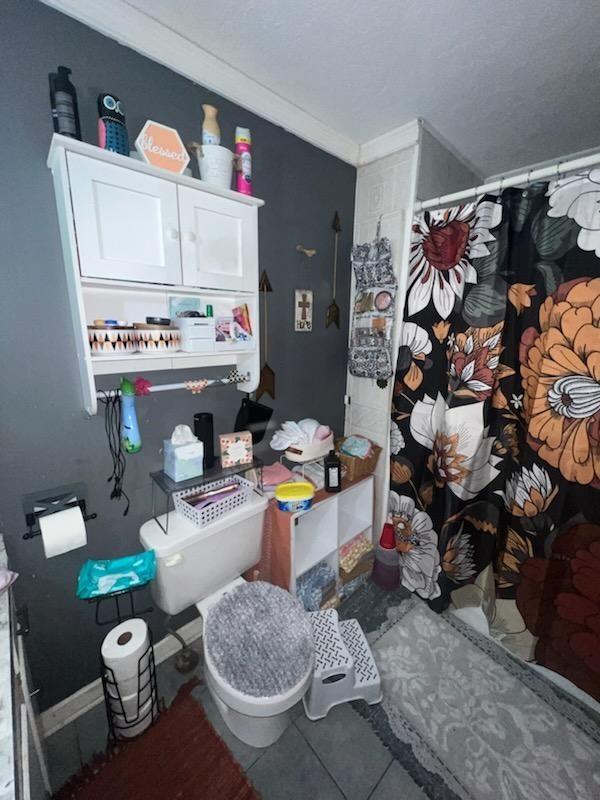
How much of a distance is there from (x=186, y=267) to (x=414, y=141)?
1346 millimetres

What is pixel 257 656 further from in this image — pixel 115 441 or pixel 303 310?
pixel 303 310

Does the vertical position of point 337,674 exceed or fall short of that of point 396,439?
it falls short

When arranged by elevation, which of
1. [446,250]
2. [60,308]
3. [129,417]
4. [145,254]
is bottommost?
[129,417]

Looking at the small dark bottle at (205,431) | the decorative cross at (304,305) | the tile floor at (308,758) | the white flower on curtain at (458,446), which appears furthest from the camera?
the decorative cross at (304,305)

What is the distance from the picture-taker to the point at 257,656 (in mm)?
1107

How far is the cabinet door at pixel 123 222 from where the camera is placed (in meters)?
0.92

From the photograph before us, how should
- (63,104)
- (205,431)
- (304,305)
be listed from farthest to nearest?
(304,305) → (205,431) → (63,104)

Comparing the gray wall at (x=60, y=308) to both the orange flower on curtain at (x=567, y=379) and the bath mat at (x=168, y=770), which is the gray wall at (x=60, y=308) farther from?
the orange flower on curtain at (x=567, y=379)

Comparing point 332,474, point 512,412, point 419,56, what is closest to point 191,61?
point 419,56

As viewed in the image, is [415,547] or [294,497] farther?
[415,547]

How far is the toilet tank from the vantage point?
1.23 meters

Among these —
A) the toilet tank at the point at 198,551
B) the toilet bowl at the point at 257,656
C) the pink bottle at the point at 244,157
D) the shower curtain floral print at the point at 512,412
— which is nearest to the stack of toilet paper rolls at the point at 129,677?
the toilet tank at the point at 198,551

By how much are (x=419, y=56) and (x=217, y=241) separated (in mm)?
1033

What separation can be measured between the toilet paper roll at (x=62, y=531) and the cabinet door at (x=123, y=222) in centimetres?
80
